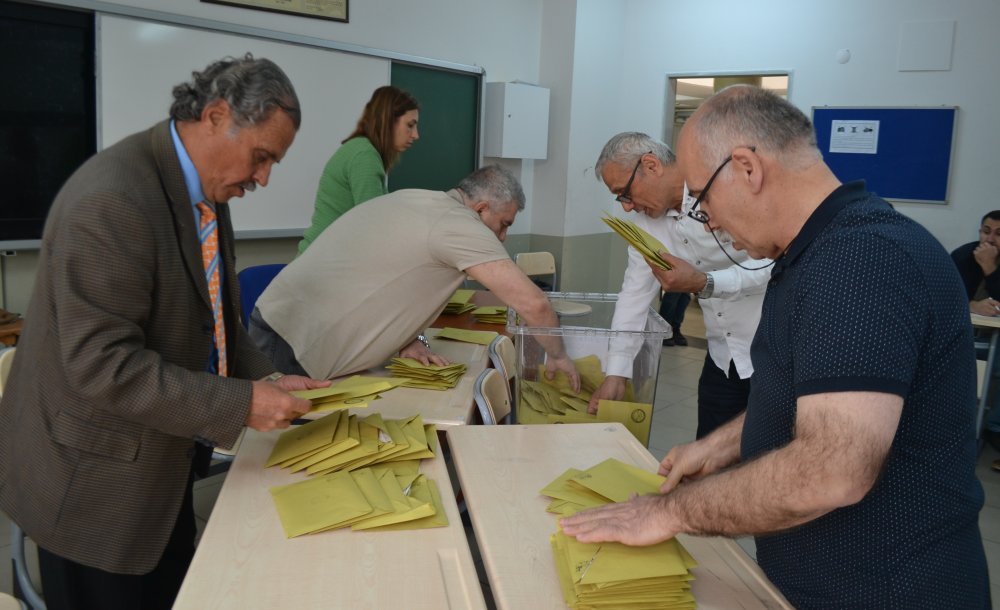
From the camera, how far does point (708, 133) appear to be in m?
1.22

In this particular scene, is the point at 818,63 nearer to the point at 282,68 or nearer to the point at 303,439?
the point at 282,68

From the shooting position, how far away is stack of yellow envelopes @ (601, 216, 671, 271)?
2.18m

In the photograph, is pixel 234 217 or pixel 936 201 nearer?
pixel 234 217

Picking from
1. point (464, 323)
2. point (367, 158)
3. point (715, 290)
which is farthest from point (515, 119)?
point (715, 290)

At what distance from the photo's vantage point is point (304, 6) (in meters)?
4.74

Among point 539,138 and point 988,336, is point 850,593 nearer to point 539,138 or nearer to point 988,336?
point 988,336

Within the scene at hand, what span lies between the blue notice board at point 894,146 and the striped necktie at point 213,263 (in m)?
5.26

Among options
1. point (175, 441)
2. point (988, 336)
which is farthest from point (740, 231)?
point (988, 336)

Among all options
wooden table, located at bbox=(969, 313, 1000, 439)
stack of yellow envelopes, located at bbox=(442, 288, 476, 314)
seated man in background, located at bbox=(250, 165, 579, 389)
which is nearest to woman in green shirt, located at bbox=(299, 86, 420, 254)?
stack of yellow envelopes, located at bbox=(442, 288, 476, 314)

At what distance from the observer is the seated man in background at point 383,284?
2332 mm

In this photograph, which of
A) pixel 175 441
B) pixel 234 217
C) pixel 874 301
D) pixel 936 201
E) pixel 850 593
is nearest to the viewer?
pixel 874 301

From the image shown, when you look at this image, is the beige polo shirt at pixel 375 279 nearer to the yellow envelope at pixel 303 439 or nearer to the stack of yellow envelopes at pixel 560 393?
the stack of yellow envelopes at pixel 560 393

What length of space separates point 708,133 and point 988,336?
457 cm

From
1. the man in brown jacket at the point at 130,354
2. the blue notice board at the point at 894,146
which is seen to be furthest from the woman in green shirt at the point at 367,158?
the blue notice board at the point at 894,146
